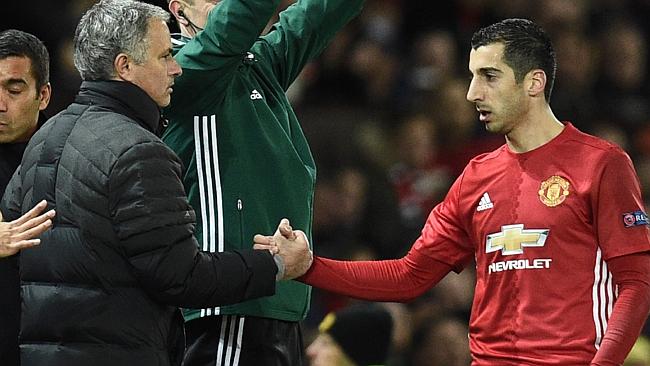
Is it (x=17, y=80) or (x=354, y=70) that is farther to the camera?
(x=354, y=70)

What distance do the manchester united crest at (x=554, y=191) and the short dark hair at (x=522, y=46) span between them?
0.32m

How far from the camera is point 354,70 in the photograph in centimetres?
898

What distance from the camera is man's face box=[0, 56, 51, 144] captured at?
4414 mm

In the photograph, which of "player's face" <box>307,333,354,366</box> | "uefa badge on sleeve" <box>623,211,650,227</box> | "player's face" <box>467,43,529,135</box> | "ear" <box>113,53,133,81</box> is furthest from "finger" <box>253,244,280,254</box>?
"player's face" <box>307,333,354,366</box>

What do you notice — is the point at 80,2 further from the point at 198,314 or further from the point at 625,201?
the point at 625,201

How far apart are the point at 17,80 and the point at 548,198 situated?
182 centimetres

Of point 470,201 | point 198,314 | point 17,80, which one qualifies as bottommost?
point 198,314

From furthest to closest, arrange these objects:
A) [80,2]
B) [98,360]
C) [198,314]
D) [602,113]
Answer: [80,2] → [602,113] → [198,314] → [98,360]

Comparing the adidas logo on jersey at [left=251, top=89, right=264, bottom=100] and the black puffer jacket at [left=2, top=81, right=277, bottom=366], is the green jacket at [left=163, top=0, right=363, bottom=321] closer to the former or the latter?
the adidas logo on jersey at [left=251, top=89, right=264, bottom=100]

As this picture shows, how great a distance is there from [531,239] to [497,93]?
0.50m

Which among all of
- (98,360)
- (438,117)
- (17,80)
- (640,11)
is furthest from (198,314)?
(640,11)

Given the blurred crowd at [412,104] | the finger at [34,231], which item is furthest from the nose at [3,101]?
the blurred crowd at [412,104]

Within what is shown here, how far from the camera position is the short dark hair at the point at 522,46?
14.2 ft

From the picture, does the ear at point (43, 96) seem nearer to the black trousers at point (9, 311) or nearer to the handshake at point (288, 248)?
the black trousers at point (9, 311)
